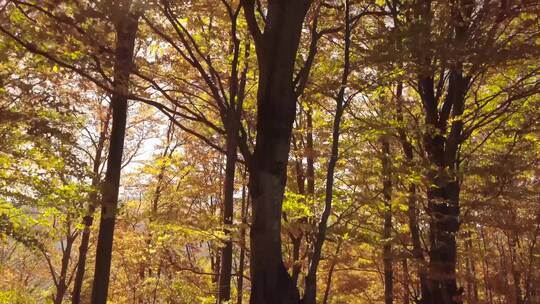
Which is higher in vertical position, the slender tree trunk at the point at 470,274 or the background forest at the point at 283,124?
the background forest at the point at 283,124

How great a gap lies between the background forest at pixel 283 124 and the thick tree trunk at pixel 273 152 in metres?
0.02

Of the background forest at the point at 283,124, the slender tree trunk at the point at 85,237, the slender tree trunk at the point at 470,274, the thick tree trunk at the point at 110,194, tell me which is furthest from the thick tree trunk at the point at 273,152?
the slender tree trunk at the point at 470,274

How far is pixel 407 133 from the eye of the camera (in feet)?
30.8

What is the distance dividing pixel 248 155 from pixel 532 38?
19.8 ft

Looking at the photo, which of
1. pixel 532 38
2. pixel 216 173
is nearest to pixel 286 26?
pixel 532 38

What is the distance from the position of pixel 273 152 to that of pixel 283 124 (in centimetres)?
27

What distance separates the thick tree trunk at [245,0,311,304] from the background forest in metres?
0.02

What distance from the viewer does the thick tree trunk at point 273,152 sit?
3.58 m

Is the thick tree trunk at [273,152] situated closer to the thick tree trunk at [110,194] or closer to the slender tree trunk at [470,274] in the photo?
the thick tree trunk at [110,194]

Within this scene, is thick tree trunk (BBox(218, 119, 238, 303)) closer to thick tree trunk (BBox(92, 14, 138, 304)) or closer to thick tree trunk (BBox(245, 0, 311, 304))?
thick tree trunk (BBox(92, 14, 138, 304))

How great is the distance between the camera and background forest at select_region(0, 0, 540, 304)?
4.02 meters

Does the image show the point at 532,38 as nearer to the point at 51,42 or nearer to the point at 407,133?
the point at 407,133

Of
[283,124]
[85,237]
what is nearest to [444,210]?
[283,124]

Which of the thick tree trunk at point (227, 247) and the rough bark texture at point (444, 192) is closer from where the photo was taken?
the thick tree trunk at point (227, 247)
